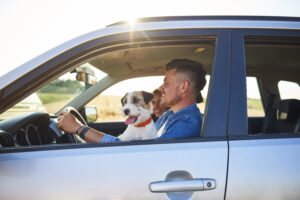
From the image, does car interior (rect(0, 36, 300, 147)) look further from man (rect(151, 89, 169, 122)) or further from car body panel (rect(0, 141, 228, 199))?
man (rect(151, 89, 169, 122))

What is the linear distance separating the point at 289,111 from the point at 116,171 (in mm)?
1586

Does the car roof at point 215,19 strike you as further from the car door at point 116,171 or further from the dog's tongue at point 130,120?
the dog's tongue at point 130,120

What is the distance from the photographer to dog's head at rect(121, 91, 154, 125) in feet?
9.18

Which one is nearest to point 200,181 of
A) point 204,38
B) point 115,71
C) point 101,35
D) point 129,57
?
point 204,38

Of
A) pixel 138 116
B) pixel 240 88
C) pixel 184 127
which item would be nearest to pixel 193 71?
pixel 184 127

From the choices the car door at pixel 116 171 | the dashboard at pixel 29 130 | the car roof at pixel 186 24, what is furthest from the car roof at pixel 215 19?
the dashboard at pixel 29 130

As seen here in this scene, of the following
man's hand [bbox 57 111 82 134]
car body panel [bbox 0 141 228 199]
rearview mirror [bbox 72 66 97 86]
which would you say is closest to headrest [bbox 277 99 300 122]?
car body panel [bbox 0 141 228 199]

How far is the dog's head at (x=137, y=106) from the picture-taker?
110 inches

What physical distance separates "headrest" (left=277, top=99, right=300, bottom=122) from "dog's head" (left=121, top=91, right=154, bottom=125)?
1.18m

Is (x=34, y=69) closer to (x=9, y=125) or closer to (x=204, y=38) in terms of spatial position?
(x=9, y=125)

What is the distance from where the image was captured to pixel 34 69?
1506mm

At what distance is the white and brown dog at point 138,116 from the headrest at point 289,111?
1.05 meters

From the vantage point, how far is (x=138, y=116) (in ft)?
9.23

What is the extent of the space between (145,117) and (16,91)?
4.86ft
